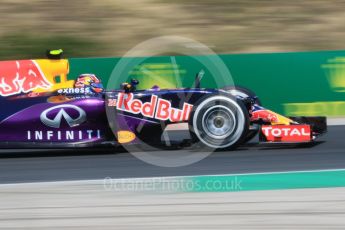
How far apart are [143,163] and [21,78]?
2025 millimetres

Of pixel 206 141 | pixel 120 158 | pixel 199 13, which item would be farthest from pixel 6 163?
pixel 199 13

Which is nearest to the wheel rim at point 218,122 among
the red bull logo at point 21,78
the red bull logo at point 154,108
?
the red bull logo at point 154,108

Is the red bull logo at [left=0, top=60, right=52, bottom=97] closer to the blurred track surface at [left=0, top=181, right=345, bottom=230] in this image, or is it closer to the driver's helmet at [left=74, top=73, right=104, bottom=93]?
the driver's helmet at [left=74, top=73, right=104, bottom=93]

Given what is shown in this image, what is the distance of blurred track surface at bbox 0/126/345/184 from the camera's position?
24.2 ft

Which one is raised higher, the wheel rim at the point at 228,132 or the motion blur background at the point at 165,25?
the motion blur background at the point at 165,25

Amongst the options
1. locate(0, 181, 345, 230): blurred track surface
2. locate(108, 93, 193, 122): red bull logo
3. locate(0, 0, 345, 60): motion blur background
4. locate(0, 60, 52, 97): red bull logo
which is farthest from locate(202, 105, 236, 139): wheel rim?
locate(0, 0, 345, 60): motion blur background

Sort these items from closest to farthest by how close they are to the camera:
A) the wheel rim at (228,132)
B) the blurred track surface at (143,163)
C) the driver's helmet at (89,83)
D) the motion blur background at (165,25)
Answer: the blurred track surface at (143,163)
the wheel rim at (228,132)
the driver's helmet at (89,83)
the motion blur background at (165,25)

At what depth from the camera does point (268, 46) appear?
16656mm

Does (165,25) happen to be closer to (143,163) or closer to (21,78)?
(21,78)

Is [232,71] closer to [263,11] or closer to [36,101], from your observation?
[36,101]

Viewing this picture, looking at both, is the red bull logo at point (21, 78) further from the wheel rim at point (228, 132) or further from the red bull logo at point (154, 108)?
the wheel rim at point (228, 132)

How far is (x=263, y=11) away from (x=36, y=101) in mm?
10412

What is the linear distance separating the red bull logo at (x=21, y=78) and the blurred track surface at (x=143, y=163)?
84cm

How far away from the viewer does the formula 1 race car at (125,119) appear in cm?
838
